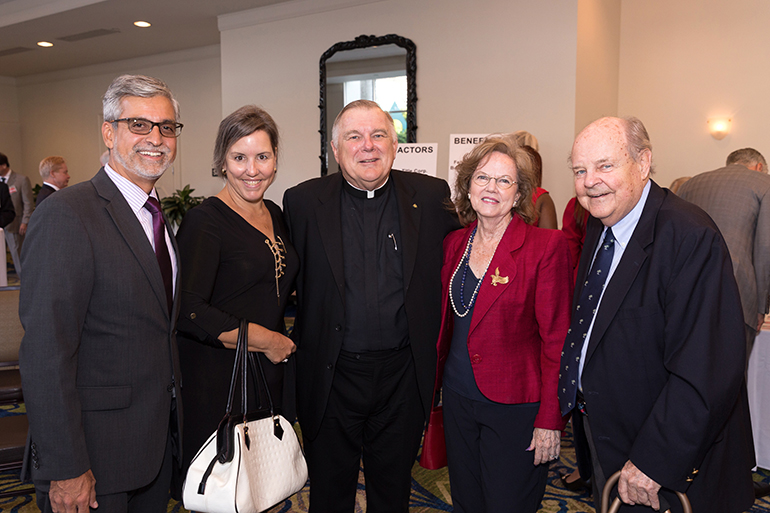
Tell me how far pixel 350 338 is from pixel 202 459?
27.0 inches

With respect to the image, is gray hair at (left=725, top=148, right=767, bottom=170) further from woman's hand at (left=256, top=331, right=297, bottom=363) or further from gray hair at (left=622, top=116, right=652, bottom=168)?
woman's hand at (left=256, top=331, right=297, bottom=363)

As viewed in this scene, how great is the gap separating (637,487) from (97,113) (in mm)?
12712

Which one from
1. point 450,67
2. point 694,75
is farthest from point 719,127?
point 450,67

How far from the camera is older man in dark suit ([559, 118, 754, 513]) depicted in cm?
141

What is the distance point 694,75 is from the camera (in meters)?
6.57

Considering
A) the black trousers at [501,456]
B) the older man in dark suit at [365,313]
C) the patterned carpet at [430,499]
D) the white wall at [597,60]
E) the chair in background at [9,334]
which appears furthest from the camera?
the white wall at [597,60]

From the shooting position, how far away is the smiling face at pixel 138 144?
Answer: 1620mm

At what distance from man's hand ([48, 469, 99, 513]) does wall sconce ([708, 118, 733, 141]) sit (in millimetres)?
7173

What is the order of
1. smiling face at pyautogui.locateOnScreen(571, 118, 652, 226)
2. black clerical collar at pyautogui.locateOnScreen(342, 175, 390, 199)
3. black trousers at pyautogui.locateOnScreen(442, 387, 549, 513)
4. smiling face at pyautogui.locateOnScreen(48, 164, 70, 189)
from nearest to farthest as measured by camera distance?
1. smiling face at pyautogui.locateOnScreen(571, 118, 652, 226)
2. black trousers at pyautogui.locateOnScreen(442, 387, 549, 513)
3. black clerical collar at pyautogui.locateOnScreen(342, 175, 390, 199)
4. smiling face at pyautogui.locateOnScreen(48, 164, 70, 189)

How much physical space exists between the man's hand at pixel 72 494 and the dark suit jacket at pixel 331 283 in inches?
34.9

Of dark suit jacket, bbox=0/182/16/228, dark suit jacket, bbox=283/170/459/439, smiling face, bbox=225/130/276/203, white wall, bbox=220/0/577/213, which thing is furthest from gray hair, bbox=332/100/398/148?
dark suit jacket, bbox=0/182/16/228

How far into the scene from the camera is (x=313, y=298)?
2.18m

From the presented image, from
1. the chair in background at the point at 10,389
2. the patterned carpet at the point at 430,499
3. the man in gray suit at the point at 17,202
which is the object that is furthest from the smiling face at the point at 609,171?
the man in gray suit at the point at 17,202

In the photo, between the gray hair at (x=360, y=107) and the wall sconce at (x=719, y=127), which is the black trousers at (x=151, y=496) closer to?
the gray hair at (x=360, y=107)
